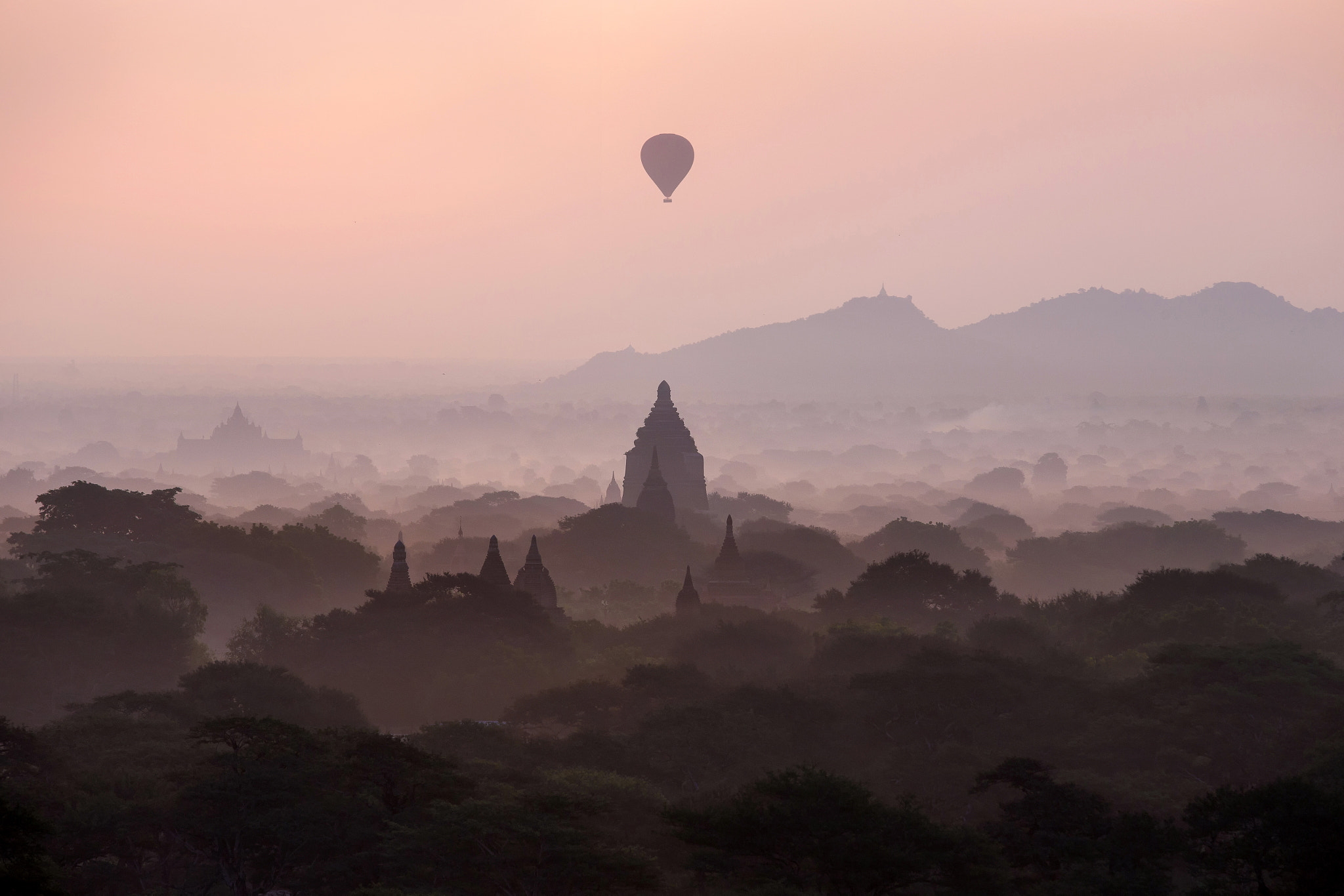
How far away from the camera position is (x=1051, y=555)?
104188 mm

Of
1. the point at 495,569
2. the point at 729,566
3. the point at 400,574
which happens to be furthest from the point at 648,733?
the point at 729,566

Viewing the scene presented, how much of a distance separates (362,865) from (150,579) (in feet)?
121

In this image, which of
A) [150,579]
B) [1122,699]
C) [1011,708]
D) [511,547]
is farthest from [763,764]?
[511,547]

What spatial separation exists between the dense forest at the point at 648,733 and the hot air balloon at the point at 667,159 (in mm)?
49634

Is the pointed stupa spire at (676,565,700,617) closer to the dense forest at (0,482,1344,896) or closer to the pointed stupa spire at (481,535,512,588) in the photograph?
the dense forest at (0,482,1344,896)

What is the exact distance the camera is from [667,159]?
120750mm

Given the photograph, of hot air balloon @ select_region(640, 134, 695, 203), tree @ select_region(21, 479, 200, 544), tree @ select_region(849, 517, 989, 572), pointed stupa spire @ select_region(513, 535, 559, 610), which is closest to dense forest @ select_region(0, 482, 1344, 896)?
tree @ select_region(21, 479, 200, 544)

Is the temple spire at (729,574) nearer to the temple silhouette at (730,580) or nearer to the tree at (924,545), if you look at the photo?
the temple silhouette at (730,580)

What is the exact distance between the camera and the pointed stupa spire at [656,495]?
100625 millimetres

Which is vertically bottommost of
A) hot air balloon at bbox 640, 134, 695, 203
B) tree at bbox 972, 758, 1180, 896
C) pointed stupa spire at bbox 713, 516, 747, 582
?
tree at bbox 972, 758, 1180, 896

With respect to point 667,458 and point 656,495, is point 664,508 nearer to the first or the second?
point 656,495

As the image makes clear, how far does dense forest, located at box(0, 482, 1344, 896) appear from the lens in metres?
30.2

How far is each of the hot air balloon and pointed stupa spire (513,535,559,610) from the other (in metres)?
59.2

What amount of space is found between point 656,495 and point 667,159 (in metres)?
34.5
